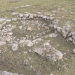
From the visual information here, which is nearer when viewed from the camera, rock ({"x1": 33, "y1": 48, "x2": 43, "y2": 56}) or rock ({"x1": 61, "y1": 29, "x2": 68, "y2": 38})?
rock ({"x1": 33, "y1": 48, "x2": 43, "y2": 56})

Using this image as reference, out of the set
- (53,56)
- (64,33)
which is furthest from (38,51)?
(64,33)

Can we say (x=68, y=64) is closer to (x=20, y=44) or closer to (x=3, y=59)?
(x=20, y=44)

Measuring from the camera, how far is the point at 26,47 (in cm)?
621

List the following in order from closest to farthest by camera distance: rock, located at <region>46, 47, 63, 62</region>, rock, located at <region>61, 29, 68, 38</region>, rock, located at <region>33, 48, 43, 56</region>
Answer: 1. rock, located at <region>46, 47, 63, 62</region>
2. rock, located at <region>33, 48, 43, 56</region>
3. rock, located at <region>61, 29, 68, 38</region>

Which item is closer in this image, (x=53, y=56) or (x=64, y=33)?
(x=53, y=56)

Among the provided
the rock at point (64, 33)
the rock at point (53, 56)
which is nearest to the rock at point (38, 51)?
the rock at point (53, 56)

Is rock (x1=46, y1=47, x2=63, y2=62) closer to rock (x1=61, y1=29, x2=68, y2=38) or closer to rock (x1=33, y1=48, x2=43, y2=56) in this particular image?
rock (x1=33, y1=48, x2=43, y2=56)

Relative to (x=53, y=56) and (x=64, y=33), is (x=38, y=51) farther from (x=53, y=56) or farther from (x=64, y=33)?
(x=64, y=33)

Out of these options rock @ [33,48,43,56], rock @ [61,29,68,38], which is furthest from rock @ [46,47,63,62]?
rock @ [61,29,68,38]

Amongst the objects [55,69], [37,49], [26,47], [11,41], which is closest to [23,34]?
[11,41]

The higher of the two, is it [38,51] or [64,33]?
[64,33]

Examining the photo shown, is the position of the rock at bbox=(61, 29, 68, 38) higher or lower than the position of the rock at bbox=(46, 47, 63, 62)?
higher

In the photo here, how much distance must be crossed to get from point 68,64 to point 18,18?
7321 millimetres

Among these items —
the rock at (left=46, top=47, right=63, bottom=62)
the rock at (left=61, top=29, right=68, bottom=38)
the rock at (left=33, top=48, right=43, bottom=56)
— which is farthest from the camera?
the rock at (left=61, top=29, right=68, bottom=38)
